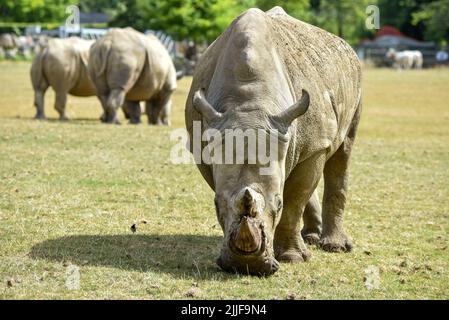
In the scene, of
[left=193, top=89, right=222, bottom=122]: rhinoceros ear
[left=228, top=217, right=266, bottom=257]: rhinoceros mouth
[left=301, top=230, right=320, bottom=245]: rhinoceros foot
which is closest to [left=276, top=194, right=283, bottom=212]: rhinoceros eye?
[left=228, top=217, right=266, bottom=257]: rhinoceros mouth

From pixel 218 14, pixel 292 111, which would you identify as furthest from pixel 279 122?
pixel 218 14

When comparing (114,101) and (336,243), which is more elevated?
(336,243)

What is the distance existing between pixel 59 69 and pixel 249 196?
57.9 ft

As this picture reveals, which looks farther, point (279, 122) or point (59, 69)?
point (59, 69)

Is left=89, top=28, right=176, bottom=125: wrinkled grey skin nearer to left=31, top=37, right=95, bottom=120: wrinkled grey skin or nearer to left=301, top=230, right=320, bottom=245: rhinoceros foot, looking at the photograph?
left=31, top=37, right=95, bottom=120: wrinkled grey skin

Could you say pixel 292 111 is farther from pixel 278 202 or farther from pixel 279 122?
pixel 278 202

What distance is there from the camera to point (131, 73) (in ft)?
71.7

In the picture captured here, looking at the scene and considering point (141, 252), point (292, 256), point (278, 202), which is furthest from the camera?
point (141, 252)

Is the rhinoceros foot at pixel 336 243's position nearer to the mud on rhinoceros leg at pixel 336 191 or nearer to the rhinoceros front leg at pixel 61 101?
the mud on rhinoceros leg at pixel 336 191

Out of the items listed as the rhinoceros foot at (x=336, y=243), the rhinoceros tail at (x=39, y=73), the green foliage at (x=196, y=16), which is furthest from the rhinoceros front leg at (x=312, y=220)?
the green foliage at (x=196, y=16)

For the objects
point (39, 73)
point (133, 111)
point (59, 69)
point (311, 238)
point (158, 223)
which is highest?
point (311, 238)

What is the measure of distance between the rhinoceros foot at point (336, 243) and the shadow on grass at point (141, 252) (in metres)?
1.09

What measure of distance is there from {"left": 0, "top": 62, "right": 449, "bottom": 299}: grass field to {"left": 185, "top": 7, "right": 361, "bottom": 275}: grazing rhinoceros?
410mm

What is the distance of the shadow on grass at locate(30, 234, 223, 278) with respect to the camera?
802 centimetres
